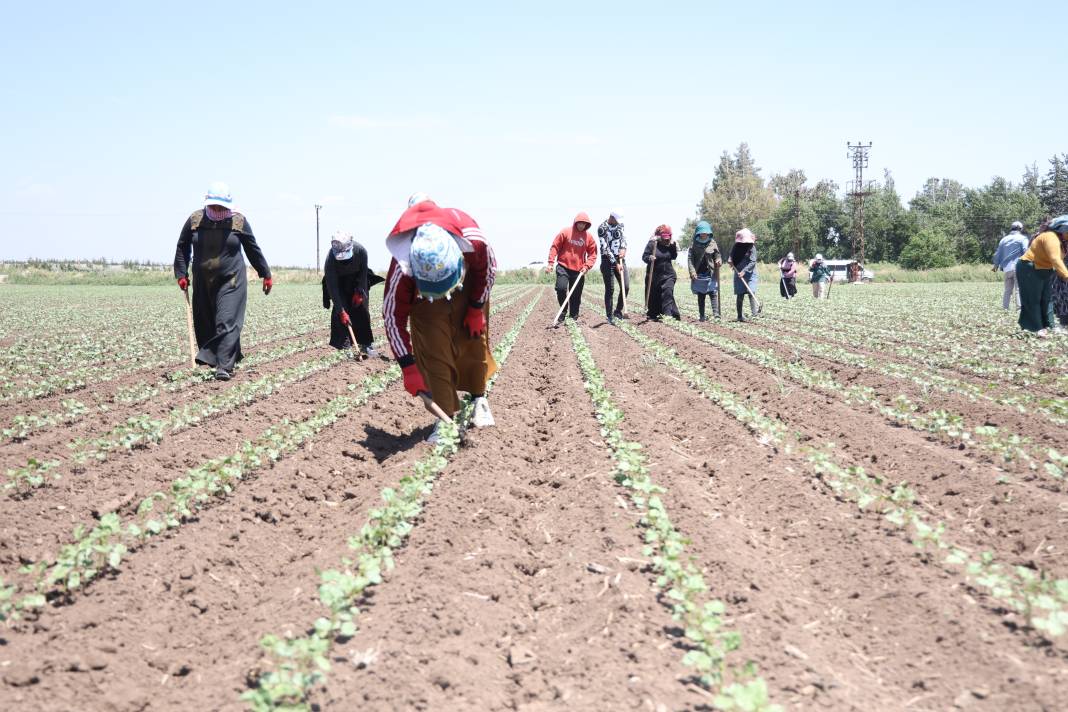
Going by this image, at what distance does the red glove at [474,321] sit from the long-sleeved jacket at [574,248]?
847 cm

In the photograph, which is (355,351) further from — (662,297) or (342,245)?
(662,297)

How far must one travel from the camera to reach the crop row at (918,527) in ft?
10.2

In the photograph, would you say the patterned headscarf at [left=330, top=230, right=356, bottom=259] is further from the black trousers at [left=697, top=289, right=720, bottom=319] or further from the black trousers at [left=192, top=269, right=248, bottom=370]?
the black trousers at [left=697, top=289, right=720, bottom=319]

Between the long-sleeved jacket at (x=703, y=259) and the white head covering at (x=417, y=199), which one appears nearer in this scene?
the white head covering at (x=417, y=199)

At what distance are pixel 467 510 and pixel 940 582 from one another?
232cm

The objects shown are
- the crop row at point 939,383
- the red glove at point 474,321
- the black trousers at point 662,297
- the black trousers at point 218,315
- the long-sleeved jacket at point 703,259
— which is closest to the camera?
the red glove at point 474,321

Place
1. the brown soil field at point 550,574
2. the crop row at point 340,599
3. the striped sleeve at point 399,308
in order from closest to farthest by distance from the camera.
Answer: the crop row at point 340,599 → the brown soil field at point 550,574 → the striped sleeve at point 399,308

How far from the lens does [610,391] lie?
26.2 ft

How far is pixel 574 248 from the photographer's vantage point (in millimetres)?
14312

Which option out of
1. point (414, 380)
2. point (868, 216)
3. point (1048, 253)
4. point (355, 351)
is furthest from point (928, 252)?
point (414, 380)

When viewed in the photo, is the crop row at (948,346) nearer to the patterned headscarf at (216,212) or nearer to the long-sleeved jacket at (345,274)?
the long-sleeved jacket at (345,274)

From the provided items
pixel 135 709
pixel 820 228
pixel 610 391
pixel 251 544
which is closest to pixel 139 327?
pixel 610 391

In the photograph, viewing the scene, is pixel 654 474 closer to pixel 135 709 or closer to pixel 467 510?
pixel 467 510

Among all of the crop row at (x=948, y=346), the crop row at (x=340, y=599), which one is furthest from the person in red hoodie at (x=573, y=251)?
the crop row at (x=340, y=599)
